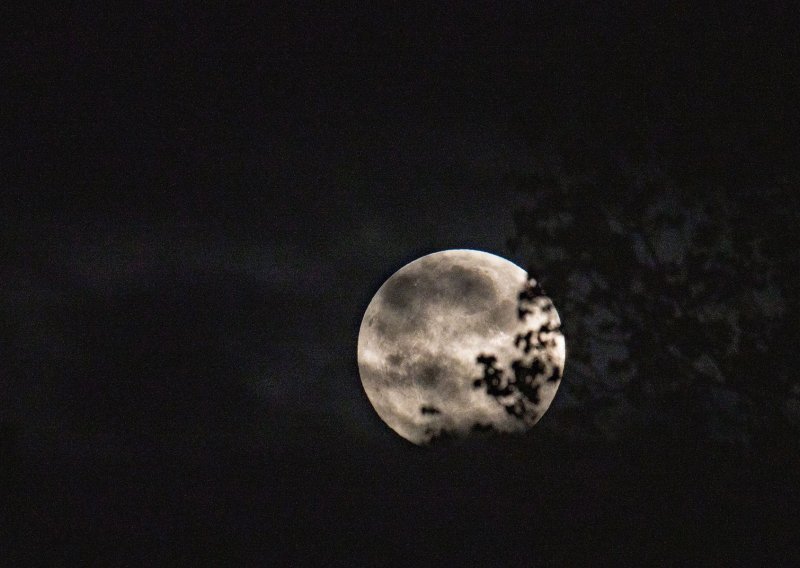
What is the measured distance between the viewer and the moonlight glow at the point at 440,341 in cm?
1592

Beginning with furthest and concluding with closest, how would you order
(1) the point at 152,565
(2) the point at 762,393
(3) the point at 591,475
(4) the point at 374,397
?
1. (1) the point at 152,565
2. (3) the point at 591,475
3. (4) the point at 374,397
4. (2) the point at 762,393

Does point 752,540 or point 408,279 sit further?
point 408,279

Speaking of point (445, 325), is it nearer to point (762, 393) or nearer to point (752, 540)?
point (752, 540)

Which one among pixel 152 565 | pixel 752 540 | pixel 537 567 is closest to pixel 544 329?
pixel 752 540

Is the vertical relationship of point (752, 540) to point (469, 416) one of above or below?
below

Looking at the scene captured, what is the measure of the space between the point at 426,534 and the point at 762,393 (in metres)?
26.4

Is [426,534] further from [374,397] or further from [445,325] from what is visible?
[445,325]

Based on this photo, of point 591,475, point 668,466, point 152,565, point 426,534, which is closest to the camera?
point 668,466

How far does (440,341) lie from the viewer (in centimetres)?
1639

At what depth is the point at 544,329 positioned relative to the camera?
926 cm

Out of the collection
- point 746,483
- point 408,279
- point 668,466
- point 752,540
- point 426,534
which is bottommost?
point 752,540

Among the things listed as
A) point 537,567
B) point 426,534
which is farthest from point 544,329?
point 426,534

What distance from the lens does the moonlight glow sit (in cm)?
1592

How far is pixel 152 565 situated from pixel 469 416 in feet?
106
